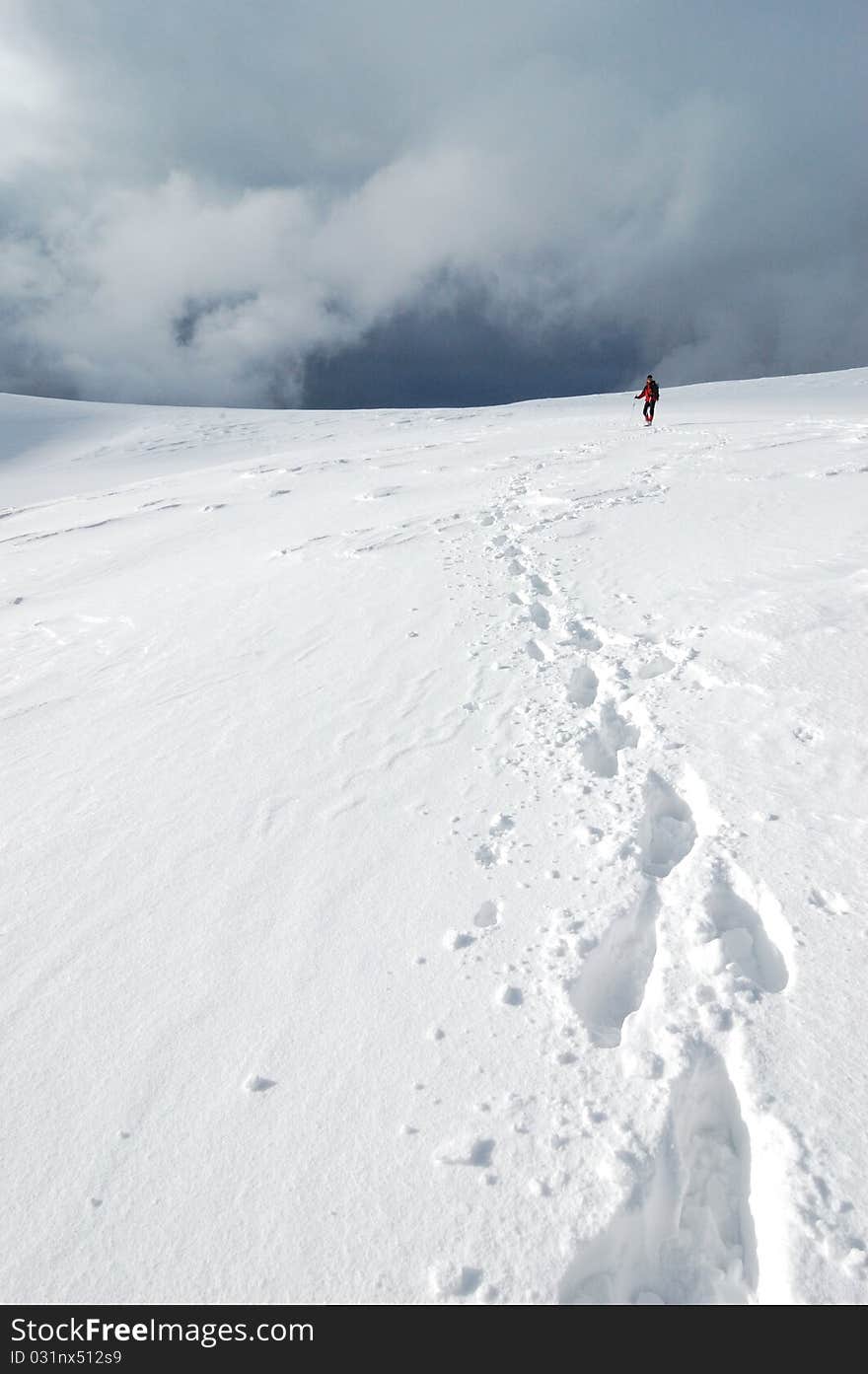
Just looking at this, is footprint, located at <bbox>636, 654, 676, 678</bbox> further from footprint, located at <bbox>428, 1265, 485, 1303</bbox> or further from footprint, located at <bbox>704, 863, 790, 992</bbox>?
footprint, located at <bbox>428, 1265, 485, 1303</bbox>

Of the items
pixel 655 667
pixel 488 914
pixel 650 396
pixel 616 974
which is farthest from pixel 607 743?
pixel 650 396

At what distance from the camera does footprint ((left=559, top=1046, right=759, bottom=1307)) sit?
2195mm

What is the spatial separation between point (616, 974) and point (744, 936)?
56cm

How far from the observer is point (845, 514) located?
8594mm

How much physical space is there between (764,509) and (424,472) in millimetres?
7706

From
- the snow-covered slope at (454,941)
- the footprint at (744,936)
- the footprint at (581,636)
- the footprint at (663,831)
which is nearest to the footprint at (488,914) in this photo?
the snow-covered slope at (454,941)

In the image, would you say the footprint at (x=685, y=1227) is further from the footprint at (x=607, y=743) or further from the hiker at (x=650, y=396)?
the hiker at (x=650, y=396)

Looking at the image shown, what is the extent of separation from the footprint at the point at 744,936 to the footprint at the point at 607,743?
46.1 inches

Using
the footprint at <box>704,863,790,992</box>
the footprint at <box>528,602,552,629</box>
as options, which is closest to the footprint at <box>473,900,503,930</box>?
the footprint at <box>704,863,790,992</box>

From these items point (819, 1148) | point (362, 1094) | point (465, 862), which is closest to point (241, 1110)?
point (362, 1094)

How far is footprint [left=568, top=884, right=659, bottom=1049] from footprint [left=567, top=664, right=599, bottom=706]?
2143 millimetres

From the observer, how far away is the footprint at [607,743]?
4.63 meters
